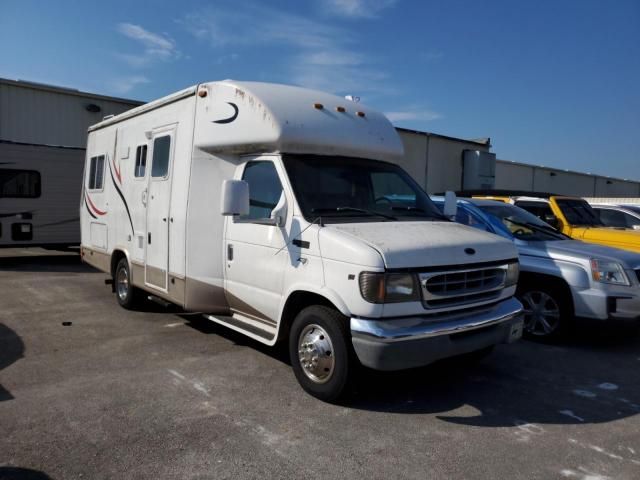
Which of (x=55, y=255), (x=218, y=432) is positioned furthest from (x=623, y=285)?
(x=55, y=255)

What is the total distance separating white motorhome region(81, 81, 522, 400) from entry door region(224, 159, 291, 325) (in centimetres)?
2

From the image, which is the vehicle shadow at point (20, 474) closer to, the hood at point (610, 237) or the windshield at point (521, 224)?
the windshield at point (521, 224)

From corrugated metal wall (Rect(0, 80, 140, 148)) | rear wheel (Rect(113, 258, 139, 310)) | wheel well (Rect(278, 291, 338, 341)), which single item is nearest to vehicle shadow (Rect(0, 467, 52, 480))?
wheel well (Rect(278, 291, 338, 341))

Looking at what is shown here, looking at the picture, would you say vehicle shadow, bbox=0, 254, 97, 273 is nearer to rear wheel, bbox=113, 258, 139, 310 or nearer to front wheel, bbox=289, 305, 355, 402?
rear wheel, bbox=113, 258, 139, 310

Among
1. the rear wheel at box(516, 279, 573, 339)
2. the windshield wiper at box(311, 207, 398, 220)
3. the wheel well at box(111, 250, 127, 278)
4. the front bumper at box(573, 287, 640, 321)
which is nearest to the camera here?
the windshield wiper at box(311, 207, 398, 220)

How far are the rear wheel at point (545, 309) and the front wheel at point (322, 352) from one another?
341 cm

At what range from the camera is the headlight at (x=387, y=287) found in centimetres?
408

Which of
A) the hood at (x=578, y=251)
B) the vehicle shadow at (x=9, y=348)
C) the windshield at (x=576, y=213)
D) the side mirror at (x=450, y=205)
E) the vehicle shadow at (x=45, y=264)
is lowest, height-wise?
the vehicle shadow at (x=9, y=348)

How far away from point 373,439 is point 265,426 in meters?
0.83

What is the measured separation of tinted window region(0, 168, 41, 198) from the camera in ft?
40.9

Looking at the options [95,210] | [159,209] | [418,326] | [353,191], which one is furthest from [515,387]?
[95,210]

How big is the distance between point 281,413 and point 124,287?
4.52 meters

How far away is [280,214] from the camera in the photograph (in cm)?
489

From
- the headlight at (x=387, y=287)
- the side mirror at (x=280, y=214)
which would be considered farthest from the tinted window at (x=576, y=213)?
the side mirror at (x=280, y=214)
